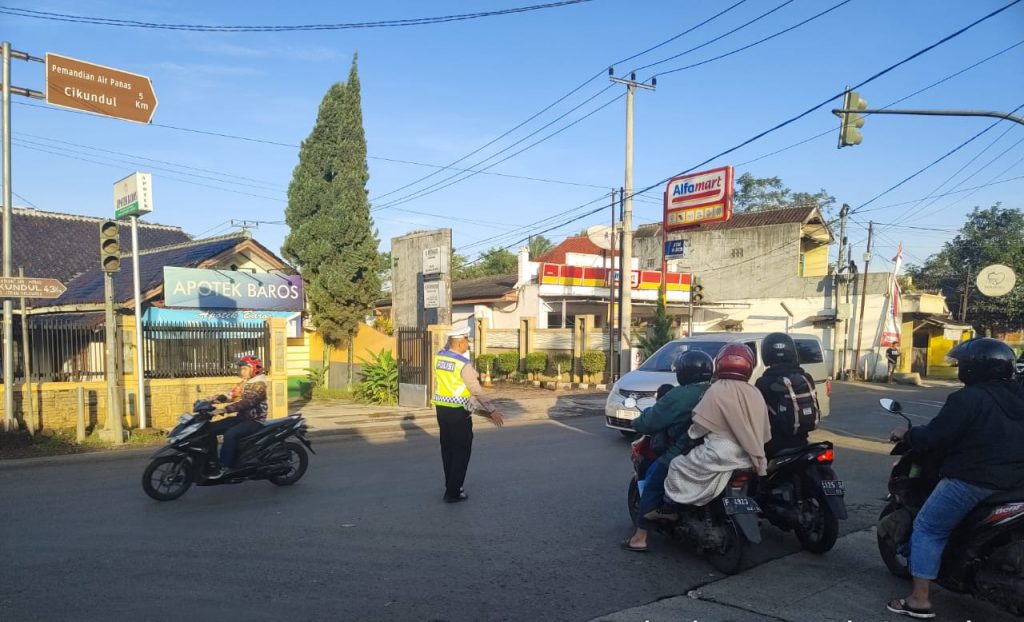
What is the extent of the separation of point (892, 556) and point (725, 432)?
57.0 inches

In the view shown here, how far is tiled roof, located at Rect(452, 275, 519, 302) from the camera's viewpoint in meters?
31.8

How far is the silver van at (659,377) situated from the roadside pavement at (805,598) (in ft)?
17.3

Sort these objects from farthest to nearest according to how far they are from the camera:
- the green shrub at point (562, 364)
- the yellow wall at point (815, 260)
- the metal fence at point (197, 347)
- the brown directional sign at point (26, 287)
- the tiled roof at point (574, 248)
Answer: the tiled roof at point (574, 248) → the yellow wall at point (815, 260) → the green shrub at point (562, 364) → the metal fence at point (197, 347) → the brown directional sign at point (26, 287)

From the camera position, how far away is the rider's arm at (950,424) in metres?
4.07

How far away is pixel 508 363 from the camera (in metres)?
25.4

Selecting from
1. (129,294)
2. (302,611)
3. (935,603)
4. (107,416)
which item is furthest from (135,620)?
(129,294)

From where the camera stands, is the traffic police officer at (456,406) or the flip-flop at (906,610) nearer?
the flip-flop at (906,610)

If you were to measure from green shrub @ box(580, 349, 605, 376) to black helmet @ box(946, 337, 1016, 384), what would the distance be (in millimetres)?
19265

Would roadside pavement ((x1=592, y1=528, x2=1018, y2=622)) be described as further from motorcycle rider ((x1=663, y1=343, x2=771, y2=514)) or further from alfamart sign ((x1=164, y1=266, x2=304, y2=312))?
alfamart sign ((x1=164, y1=266, x2=304, y2=312))

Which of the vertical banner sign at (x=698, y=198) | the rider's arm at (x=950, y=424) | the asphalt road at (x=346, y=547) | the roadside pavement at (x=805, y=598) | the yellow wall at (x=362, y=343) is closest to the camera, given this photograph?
the rider's arm at (x=950, y=424)

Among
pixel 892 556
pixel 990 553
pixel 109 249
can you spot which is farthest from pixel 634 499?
pixel 109 249

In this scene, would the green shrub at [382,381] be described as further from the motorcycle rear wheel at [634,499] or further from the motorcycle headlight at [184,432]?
the motorcycle rear wheel at [634,499]

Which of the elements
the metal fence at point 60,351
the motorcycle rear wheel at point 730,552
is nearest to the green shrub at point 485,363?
the metal fence at point 60,351

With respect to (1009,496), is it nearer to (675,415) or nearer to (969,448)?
(969,448)
